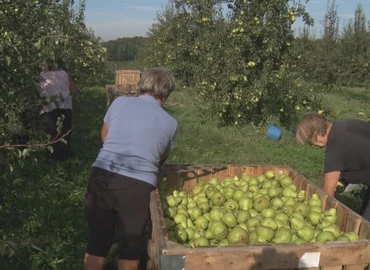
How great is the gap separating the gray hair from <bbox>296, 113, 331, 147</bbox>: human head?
113 cm

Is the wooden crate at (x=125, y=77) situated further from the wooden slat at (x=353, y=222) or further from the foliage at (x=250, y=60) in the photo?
the wooden slat at (x=353, y=222)

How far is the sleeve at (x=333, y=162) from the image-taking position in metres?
3.36

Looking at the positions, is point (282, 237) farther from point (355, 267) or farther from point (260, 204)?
point (260, 204)

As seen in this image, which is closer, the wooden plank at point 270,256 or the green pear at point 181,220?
the wooden plank at point 270,256

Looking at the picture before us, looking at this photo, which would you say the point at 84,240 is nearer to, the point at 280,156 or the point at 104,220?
the point at 104,220

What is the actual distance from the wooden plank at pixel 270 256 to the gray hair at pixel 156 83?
1218 mm

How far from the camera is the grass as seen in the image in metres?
3.82

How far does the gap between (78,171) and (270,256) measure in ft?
14.2

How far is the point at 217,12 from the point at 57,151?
5.10m

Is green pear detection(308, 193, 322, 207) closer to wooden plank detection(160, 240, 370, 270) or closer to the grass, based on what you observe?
wooden plank detection(160, 240, 370, 270)

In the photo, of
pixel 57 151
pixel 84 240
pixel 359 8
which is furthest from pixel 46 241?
pixel 359 8

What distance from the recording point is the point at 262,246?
2363mm

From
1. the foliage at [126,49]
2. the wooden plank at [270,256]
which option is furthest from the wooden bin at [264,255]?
the foliage at [126,49]

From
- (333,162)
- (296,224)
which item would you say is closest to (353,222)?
(296,224)
